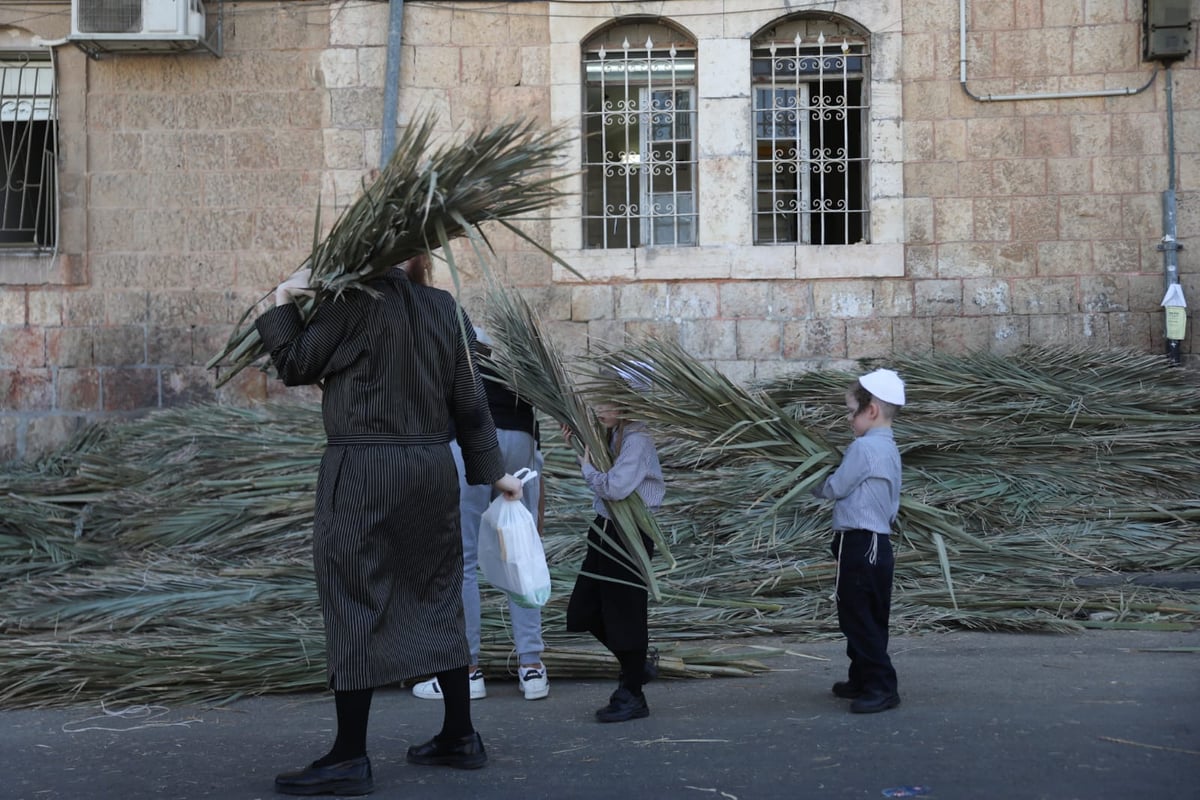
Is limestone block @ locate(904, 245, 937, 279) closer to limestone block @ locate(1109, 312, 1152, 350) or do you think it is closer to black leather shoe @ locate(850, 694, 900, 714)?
limestone block @ locate(1109, 312, 1152, 350)

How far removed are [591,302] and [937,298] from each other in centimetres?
239

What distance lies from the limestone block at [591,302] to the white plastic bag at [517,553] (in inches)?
196

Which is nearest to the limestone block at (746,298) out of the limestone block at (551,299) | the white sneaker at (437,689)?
the limestone block at (551,299)

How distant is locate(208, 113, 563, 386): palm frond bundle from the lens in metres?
3.90

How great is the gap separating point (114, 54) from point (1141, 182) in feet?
23.7

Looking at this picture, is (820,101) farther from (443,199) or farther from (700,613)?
(443,199)

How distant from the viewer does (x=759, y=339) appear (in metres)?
9.22

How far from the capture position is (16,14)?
379 inches

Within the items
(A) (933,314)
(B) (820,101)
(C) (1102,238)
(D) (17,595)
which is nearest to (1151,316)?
(C) (1102,238)

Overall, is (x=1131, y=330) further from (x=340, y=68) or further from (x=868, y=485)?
(x=340, y=68)

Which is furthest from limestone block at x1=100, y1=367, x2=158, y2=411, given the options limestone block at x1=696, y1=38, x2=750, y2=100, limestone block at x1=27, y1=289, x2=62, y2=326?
limestone block at x1=696, y1=38, x2=750, y2=100

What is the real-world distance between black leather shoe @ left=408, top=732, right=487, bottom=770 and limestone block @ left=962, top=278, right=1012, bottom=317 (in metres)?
6.04

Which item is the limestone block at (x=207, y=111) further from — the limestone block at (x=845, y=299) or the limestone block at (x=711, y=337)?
the limestone block at (x=845, y=299)

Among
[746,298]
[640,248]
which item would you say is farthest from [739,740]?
[640,248]
